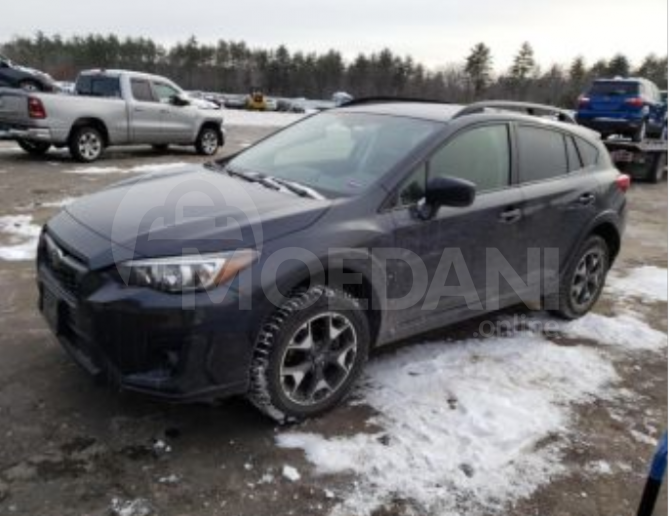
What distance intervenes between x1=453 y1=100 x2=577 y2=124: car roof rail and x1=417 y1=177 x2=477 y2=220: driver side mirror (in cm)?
75

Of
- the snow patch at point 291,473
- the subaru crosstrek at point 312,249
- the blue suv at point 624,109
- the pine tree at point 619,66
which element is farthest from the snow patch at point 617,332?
the pine tree at point 619,66

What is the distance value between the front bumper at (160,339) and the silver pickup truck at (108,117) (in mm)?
9851

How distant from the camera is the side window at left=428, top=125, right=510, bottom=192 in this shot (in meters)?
4.14

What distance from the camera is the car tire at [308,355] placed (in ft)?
11.0

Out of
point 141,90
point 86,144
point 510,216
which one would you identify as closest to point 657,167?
point 141,90

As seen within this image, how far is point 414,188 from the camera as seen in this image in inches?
156

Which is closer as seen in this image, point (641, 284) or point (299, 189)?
point (299, 189)

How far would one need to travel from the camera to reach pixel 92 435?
11.2 ft

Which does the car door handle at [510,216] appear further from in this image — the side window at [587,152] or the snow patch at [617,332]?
the snow patch at [617,332]

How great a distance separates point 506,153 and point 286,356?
2142 millimetres

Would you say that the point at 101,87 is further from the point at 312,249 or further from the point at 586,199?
the point at 312,249

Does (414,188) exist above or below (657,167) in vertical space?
above

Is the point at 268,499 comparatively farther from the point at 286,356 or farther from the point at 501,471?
the point at 501,471

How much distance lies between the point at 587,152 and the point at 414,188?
2.18 m
